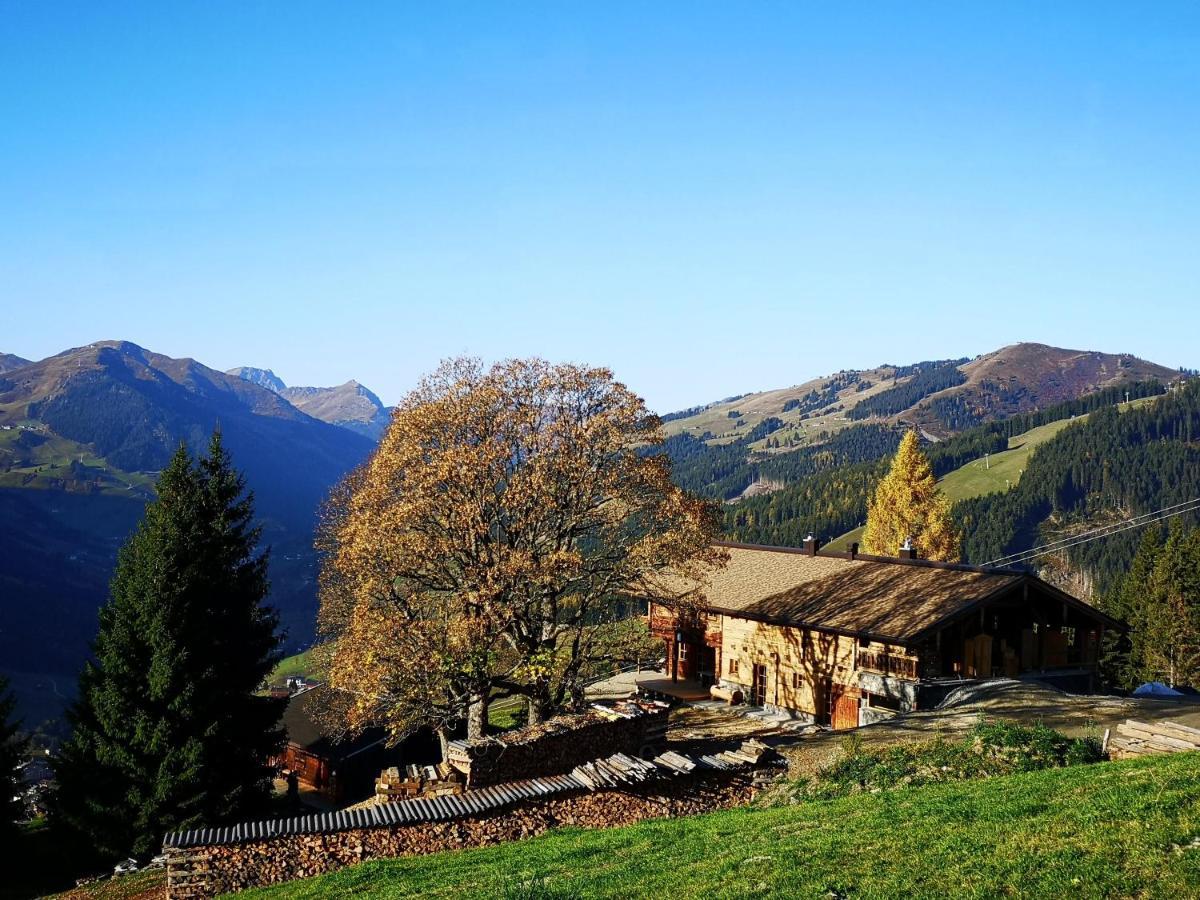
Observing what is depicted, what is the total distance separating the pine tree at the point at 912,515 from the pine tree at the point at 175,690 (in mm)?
46319

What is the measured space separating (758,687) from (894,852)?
30824 millimetres

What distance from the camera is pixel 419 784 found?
26359 mm

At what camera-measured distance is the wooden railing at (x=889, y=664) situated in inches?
1383

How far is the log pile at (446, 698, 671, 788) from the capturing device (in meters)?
25.8

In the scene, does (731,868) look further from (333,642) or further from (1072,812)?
(333,642)

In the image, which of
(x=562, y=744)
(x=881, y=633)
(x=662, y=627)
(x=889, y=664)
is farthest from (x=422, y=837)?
(x=662, y=627)

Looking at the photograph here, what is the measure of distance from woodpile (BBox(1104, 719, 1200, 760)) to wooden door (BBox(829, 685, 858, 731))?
51.8 ft

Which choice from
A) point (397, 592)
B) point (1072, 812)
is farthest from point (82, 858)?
point (1072, 812)

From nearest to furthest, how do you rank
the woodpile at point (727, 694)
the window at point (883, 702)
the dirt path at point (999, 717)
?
the dirt path at point (999, 717), the window at point (883, 702), the woodpile at point (727, 694)

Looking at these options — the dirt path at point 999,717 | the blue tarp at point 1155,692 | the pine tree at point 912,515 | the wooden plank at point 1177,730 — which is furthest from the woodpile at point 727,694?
the pine tree at point 912,515

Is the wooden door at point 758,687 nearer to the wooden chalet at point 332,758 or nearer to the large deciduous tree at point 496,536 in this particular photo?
the large deciduous tree at point 496,536

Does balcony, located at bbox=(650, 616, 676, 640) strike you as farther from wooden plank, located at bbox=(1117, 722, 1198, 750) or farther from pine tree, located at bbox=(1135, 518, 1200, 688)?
pine tree, located at bbox=(1135, 518, 1200, 688)

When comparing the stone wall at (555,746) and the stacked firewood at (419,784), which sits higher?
the stone wall at (555,746)

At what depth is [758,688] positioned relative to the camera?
1704 inches
